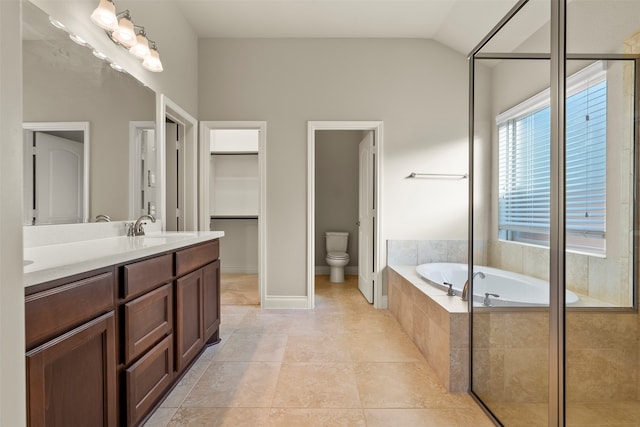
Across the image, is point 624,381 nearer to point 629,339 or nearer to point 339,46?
point 629,339

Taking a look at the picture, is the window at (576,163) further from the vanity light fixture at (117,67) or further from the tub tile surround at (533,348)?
the vanity light fixture at (117,67)

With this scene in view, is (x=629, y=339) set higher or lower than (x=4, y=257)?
lower

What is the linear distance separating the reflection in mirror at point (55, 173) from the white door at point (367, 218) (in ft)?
8.11

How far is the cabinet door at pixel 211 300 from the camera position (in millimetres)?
2068

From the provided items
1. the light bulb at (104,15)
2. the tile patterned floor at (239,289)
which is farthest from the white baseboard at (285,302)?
the light bulb at (104,15)

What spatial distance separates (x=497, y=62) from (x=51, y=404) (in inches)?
Result: 90.6

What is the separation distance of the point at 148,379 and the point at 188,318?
1.42ft

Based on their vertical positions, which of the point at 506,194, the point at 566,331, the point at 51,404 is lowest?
the point at 51,404

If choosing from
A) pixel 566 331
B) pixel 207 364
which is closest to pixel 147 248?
pixel 207 364

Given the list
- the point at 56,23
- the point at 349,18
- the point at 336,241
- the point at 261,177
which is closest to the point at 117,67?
the point at 56,23

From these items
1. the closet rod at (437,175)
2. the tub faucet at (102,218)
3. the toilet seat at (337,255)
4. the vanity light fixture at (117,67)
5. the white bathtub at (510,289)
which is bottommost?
the toilet seat at (337,255)

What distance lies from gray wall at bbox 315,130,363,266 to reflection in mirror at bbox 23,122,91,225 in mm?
3575

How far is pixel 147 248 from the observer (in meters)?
1.36

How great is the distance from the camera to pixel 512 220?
1515mm
